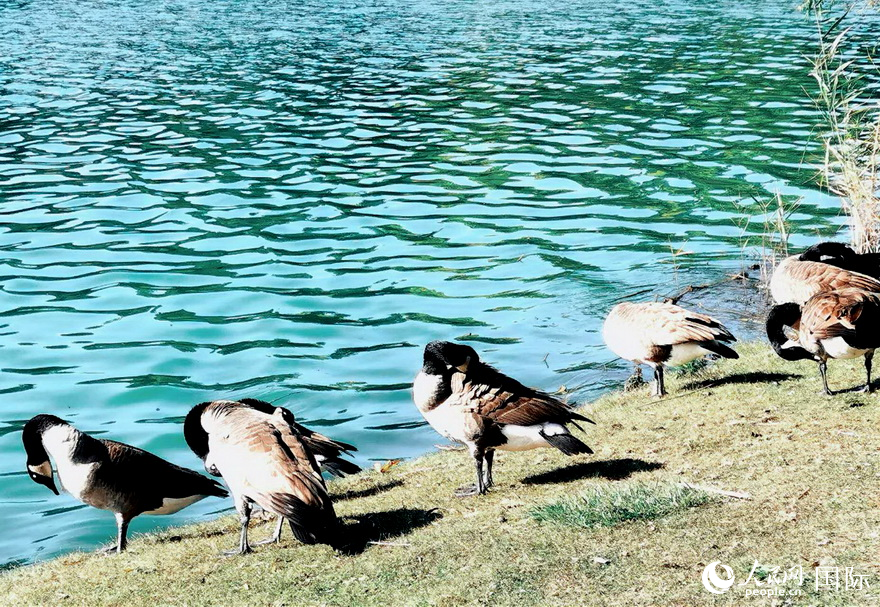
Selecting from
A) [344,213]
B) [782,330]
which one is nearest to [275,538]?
[782,330]

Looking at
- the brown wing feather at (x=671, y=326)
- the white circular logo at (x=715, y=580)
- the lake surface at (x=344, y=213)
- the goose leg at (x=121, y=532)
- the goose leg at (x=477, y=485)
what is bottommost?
the lake surface at (x=344, y=213)

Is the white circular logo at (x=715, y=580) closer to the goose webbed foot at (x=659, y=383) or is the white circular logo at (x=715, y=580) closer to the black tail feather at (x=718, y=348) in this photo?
the black tail feather at (x=718, y=348)

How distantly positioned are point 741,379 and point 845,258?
2.80m

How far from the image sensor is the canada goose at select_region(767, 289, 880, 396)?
8797 millimetres

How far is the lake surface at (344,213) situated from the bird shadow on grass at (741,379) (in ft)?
5.22

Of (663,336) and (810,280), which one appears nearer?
(663,336)

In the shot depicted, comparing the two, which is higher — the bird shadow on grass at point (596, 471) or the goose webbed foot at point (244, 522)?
the goose webbed foot at point (244, 522)

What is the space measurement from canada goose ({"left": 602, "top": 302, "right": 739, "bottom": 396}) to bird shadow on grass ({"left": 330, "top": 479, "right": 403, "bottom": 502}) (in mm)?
2847

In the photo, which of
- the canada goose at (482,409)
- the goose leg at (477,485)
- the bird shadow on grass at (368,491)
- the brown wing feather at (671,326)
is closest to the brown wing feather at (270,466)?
the canada goose at (482,409)

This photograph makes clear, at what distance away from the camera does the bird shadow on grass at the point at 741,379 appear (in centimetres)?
1042

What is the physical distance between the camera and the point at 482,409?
7.86 metres

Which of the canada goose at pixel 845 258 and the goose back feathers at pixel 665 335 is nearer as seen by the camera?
the goose back feathers at pixel 665 335

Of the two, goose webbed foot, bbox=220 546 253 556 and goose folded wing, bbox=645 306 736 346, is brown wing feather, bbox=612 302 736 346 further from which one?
goose webbed foot, bbox=220 546 253 556
